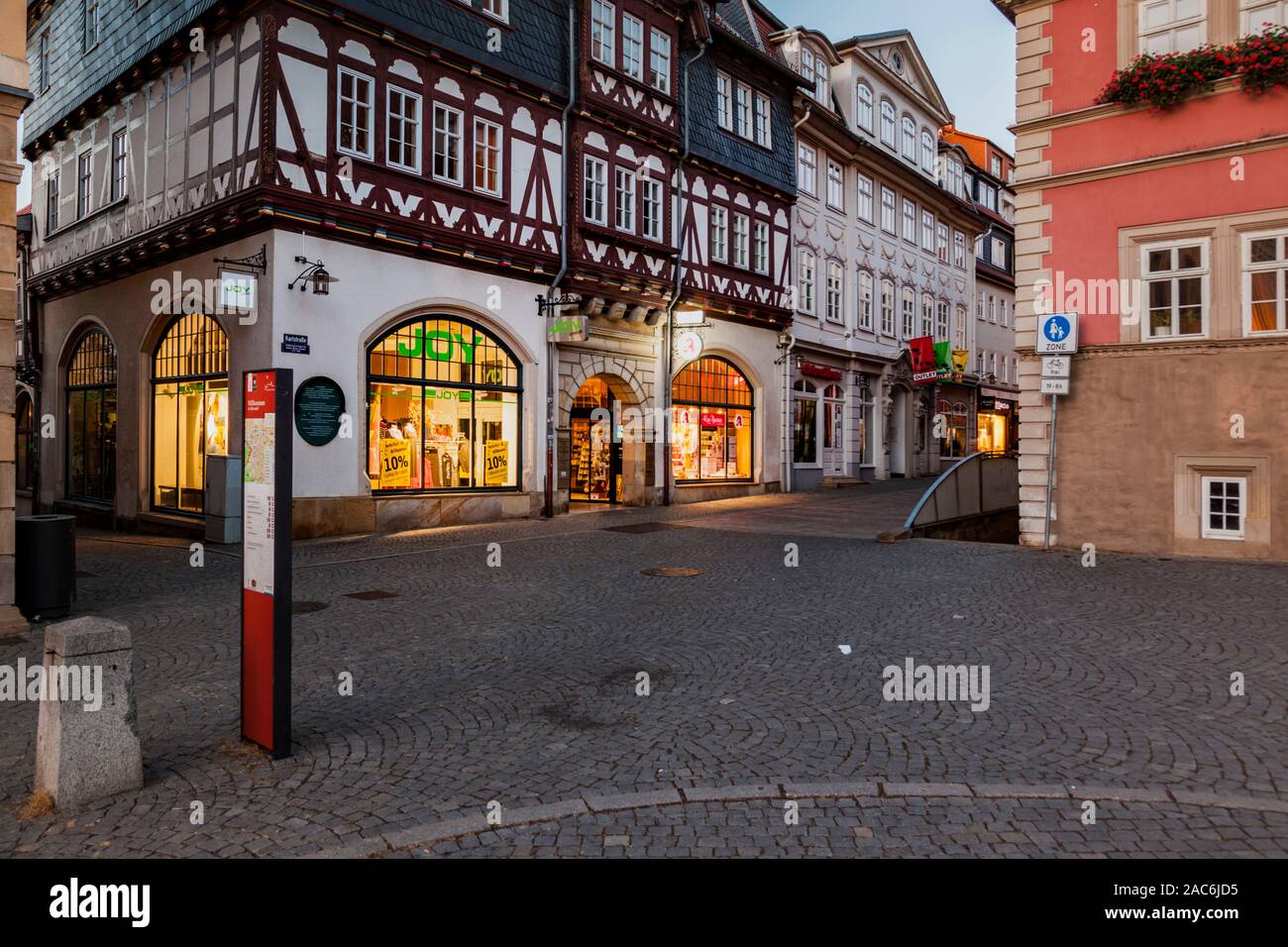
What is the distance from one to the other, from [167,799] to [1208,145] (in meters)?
14.9

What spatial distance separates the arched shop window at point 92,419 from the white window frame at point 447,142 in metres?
8.46

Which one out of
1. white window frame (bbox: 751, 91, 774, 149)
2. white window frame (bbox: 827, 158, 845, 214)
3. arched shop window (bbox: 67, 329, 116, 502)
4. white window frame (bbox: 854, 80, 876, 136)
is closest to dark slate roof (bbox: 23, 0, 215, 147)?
arched shop window (bbox: 67, 329, 116, 502)

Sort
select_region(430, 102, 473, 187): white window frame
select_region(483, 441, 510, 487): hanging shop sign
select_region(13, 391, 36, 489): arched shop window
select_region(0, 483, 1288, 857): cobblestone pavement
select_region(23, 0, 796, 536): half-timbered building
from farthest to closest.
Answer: select_region(13, 391, 36, 489): arched shop window < select_region(483, 441, 510, 487): hanging shop sign < select_region(430, 102, 473, 187): white window frame < select_region(23, 0, 796, 536): half-timbered building < select_region(0, 483, 1288, 857): cobblestone pavement

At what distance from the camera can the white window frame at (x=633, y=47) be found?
68.3 ft

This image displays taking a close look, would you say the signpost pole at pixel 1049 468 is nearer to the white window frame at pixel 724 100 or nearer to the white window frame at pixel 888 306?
the white window frame at pixel 724 100

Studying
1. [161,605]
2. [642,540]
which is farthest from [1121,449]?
[161,605]

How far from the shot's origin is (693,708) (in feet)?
18.9

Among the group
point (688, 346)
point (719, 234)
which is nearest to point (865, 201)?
point (719, 234)

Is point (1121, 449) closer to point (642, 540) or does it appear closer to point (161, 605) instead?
point (642, 540)

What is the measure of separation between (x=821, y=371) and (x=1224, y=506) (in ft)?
53.7

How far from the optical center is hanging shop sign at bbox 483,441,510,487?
18281 mm

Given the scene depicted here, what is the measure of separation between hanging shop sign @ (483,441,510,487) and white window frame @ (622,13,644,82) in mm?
9433

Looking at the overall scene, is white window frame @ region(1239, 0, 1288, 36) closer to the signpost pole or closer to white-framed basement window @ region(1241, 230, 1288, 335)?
white-framed basement window @ region(1241, 230, 1288, 335)
